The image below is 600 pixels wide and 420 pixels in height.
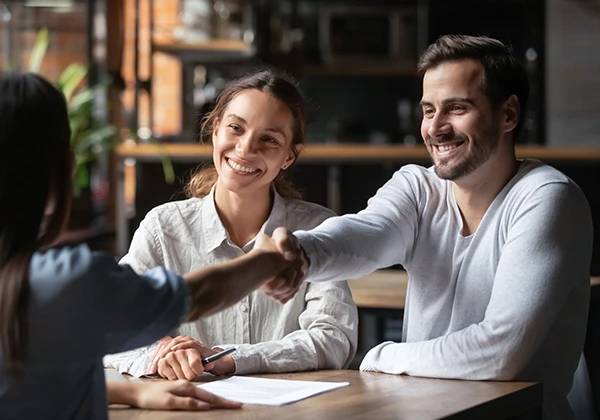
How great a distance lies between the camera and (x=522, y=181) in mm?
2059

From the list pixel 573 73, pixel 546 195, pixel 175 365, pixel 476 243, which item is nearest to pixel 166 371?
pixel 175 365

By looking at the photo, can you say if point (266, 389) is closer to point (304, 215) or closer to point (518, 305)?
point (518, 305)

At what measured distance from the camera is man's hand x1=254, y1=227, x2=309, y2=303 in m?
1.75

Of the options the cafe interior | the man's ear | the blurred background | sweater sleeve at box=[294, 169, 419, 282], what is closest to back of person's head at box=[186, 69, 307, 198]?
sweater sleeve at box=[294, 169, 419, 282]

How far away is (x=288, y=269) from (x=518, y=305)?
0.44 metres

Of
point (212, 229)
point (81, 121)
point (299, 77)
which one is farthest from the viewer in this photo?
point (299, 77)

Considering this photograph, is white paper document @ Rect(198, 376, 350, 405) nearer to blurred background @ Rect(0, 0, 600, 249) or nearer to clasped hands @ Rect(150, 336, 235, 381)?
clasped hands @ Rect(150, 336, 235, 381)

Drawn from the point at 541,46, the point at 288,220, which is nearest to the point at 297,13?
the point at 541,46

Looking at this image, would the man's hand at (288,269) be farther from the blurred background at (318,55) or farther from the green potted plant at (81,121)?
the blurred background at (318,55)

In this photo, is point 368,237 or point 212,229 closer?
point 368,237

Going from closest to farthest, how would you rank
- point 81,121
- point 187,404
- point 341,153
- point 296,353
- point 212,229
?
point 187,404 < point 296,353 < point 212,229 < point 81,121 < point 341,153

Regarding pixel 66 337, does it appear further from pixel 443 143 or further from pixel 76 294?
pixel 443 143

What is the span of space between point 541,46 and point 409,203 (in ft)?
18.1

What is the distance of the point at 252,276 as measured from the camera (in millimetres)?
1524
